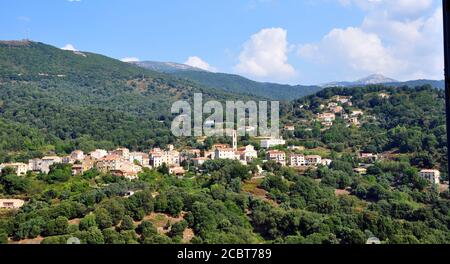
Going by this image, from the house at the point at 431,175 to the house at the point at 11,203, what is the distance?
33.5ft

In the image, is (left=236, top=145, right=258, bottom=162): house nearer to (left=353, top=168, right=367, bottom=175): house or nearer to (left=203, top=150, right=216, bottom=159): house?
(left=203, top=150, right=216, bottom=159): house

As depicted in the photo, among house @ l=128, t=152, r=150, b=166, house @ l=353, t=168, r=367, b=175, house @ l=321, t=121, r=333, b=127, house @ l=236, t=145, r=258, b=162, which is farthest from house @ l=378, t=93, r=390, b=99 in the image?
house @ l=128, t=152, r=150, b=166

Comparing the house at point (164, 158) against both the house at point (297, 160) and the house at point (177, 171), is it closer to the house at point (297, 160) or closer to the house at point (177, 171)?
the house at point (177, 171)

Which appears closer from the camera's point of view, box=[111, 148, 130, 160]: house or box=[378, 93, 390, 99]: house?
box=[111, 148, 130, 160]: house

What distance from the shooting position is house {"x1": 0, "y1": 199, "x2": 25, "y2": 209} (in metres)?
11.1

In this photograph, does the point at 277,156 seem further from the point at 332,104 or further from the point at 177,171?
the point at 332,104

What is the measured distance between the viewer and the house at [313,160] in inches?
617

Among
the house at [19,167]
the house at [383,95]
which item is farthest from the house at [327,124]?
the house at [19,167]

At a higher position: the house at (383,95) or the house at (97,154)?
the house at (383,95)

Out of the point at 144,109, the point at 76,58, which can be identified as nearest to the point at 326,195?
the point at 144,109
